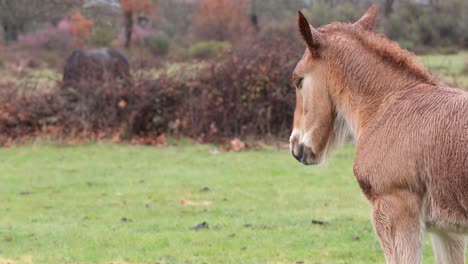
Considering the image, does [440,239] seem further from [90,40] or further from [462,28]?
[90,40]

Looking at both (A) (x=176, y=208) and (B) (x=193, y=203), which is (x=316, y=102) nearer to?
(A) (x=176, y=208)

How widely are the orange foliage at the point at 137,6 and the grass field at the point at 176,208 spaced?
1960 cm

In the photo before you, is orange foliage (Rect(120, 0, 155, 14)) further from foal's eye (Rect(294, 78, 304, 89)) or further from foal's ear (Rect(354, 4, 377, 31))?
foal's eye (Rect(294, 78, 304, 89))

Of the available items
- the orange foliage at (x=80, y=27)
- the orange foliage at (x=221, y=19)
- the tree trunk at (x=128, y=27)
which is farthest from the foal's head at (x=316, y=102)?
the tree trunk at (x=128, y=27)

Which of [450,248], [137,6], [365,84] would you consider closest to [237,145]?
[365,84]

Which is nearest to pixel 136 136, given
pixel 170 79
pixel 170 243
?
pixel 170 79

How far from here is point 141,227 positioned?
10242 millimetres

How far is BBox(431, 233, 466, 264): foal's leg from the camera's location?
17.7 ft

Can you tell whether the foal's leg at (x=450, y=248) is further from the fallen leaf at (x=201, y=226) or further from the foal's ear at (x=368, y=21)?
the fallen leaf at (x=201, y=226)

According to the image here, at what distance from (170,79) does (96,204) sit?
7.53 meters

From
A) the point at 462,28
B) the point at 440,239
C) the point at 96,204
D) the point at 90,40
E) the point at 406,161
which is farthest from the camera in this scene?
the point at 90,40

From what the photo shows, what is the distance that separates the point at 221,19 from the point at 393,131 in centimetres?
3518

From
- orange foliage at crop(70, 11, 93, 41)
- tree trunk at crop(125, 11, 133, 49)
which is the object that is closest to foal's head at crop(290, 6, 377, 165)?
orange foliage at crop(70, 11, 93, 41)

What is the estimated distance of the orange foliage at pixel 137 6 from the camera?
36656 mm
